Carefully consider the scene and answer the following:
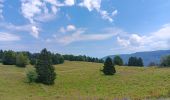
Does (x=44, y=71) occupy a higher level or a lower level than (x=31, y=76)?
higher

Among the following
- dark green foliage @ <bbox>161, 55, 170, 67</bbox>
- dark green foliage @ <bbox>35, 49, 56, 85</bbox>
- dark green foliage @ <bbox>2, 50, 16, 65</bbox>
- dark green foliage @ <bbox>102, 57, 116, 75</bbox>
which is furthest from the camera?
dark green foliage @ <bbox>2, 50, 16, 65</bbox>

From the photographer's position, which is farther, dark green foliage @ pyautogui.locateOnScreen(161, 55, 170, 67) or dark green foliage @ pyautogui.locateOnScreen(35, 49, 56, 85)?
dark green foliage @ pyautogui.locateOnScreen(161, 55, 170, 67)

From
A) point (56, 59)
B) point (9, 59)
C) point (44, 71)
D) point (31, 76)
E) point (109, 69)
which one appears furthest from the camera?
point (56, 59)

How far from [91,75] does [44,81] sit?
16711mm

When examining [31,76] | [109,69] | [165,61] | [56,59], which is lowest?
[31,76]

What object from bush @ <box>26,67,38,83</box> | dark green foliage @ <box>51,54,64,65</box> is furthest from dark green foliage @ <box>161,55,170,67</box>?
bush @ <box>26,67,38,83</box>

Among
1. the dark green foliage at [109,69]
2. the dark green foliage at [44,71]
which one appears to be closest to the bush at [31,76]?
the dark green foliage at [44,71]

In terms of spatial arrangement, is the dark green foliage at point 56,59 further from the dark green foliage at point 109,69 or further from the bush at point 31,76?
the bush at point 31,76

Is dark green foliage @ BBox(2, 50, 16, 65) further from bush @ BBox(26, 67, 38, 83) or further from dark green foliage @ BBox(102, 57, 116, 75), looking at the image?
bush @ BBox(26, 67, 38, 83)

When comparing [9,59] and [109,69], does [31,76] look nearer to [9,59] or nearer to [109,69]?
[109,69]

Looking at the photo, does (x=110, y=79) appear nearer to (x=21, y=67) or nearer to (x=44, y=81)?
(x=44, y=81)

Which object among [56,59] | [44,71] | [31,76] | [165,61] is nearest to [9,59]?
[56,59]

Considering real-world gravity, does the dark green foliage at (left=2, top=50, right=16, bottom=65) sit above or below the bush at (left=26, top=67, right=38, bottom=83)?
above

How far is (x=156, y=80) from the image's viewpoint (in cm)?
7606
